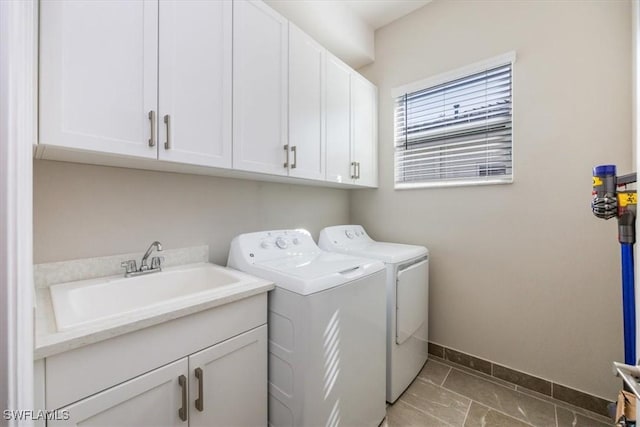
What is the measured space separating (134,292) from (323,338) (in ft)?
3.03

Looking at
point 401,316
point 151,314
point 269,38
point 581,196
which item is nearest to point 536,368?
point 401,316

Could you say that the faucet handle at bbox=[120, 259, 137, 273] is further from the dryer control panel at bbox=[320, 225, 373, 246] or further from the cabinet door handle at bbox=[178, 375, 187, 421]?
the dryer control panel at bbox=[320, 225, 373, 246]

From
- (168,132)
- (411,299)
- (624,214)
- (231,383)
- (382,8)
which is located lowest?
(231,383)

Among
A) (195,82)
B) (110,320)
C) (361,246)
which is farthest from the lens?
(361,246)

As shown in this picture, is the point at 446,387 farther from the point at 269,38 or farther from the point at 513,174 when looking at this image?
the point at 269,38

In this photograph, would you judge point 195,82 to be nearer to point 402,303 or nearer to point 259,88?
point 259,88

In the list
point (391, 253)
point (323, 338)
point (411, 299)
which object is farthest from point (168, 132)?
point (411, 299)

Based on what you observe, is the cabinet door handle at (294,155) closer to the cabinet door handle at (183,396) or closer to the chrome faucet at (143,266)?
the chrome faucet at (143,266)

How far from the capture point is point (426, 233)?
229cm

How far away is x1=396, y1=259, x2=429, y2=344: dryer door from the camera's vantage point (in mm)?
1744

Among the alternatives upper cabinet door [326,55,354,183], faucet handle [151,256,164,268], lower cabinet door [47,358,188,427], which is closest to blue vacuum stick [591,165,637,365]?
upper cabinet door [326,55,354,183]

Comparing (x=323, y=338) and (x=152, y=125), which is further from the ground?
(x=152, y=125)

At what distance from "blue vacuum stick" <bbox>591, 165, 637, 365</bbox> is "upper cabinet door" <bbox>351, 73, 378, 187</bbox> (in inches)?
59.7

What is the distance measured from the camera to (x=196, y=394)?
1.03m
